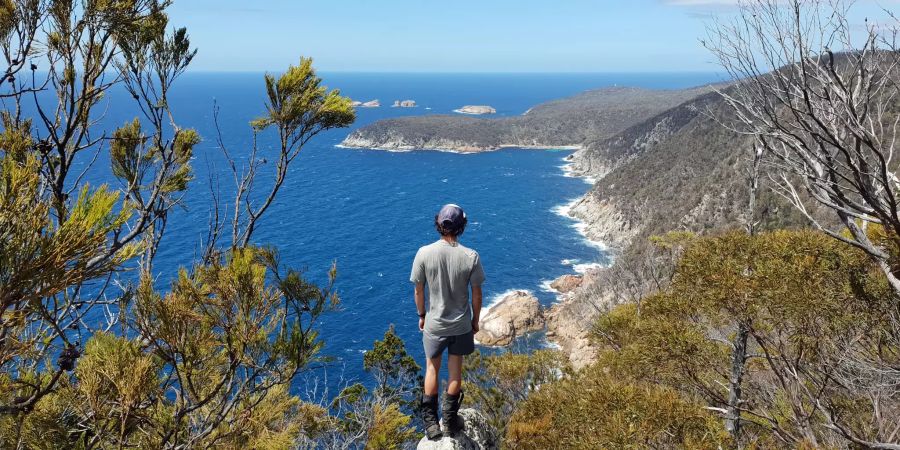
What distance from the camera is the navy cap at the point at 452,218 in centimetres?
523

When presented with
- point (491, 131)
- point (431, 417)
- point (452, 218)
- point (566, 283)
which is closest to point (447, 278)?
point (452, 218)

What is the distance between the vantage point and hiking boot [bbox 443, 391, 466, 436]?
18.7 ft

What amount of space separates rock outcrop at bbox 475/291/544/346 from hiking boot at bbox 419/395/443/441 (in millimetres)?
37787

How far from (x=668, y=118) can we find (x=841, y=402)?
122 m

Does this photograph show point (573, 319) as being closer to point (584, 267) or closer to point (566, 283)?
point (566, 283)

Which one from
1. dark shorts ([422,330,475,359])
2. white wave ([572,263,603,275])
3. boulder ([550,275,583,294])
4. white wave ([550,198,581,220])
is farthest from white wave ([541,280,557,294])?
dark shorts ([422,330,475,359])

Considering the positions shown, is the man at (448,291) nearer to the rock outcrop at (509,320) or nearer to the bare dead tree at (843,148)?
the bare dead tree at (843,148)

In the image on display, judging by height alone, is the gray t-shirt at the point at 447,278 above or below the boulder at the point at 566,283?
above

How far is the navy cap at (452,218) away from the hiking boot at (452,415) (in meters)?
2.00

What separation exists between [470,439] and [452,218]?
2993 millimetres

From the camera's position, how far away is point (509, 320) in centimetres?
4516

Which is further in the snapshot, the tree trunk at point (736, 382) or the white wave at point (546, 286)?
the white wave at point (546, 286)

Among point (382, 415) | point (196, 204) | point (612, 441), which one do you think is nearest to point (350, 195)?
point (196, 204)

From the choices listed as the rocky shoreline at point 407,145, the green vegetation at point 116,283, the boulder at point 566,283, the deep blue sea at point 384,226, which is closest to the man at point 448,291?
the green vegetation at point 116,283
